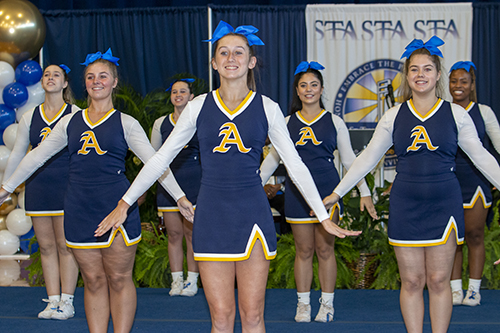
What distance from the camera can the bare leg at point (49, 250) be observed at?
3.40m

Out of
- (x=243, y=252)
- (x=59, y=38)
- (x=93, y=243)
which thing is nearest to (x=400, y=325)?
(x=243, y=252)

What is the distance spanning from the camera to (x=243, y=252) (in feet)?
6.72

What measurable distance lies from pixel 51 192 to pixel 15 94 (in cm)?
214

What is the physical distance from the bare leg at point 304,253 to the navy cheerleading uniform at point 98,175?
Answer: 3.55ft

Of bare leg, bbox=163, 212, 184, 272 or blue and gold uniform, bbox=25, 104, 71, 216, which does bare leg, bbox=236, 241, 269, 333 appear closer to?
blue and gold uniform, bbox=25, 104, 71, 216

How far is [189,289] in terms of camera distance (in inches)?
160

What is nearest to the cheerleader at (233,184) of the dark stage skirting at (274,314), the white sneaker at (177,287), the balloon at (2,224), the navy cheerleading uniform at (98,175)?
the navy cheerleading uniform at (98,175)

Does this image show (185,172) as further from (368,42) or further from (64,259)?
(368,42)

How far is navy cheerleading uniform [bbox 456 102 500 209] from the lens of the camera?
11.5ft

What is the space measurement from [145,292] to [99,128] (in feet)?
6.53

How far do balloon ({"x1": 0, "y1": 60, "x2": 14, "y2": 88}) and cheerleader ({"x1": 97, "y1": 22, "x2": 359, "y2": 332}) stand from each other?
3.58 metres

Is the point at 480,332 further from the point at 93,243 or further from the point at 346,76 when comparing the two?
the point at 346,76

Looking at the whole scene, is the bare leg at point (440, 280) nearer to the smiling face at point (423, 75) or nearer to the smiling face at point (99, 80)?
the smiling face at point (423, 75)

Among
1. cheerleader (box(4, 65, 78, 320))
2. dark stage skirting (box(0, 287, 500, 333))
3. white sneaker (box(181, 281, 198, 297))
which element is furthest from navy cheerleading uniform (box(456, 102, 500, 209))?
cheerleader (box(4, 65, 78, 320))
